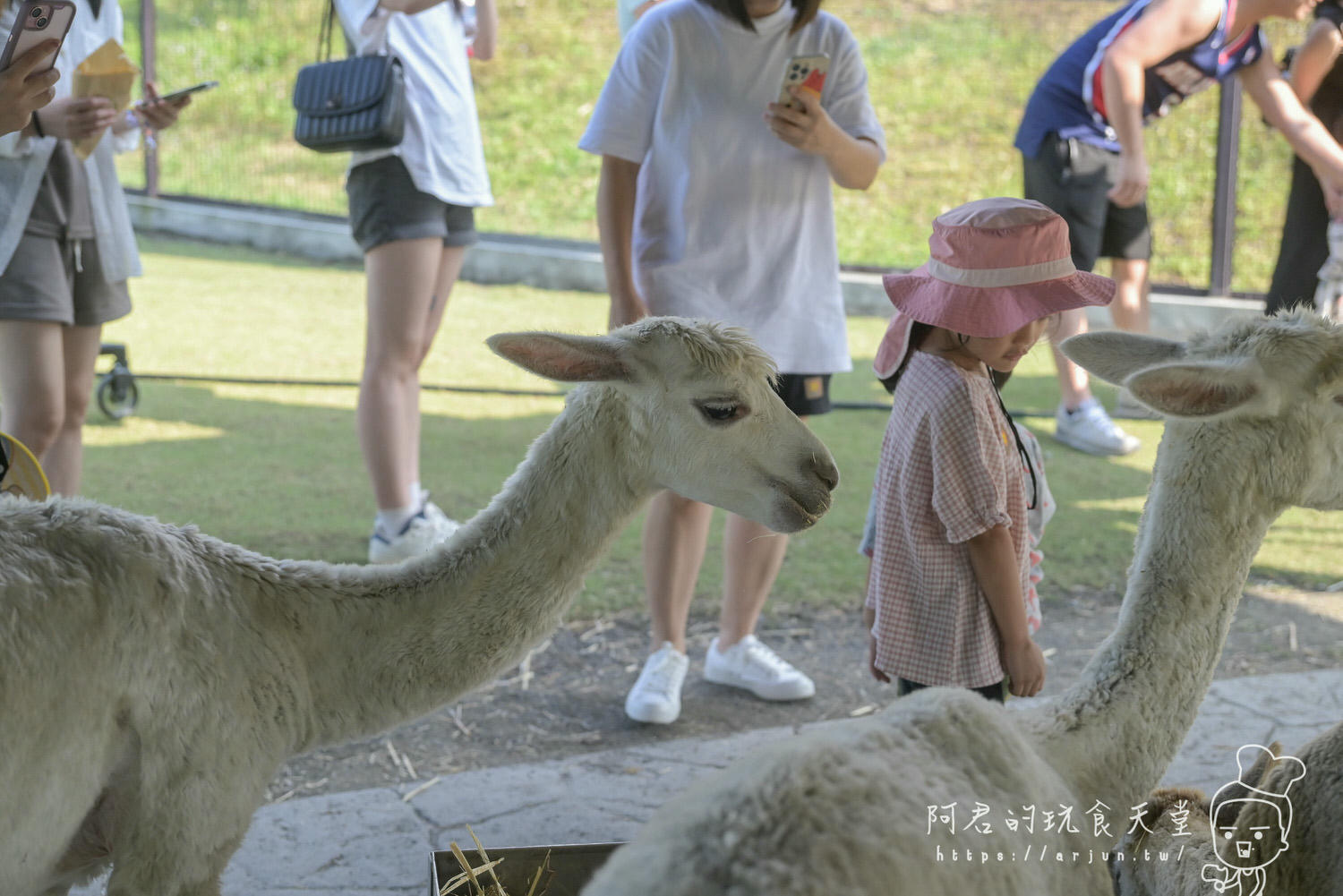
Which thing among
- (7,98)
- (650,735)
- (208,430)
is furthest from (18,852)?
(208,430)

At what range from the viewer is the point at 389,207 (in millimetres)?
4242

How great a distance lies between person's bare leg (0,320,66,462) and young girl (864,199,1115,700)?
219 cm

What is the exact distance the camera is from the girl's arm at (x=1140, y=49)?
4.72 meters

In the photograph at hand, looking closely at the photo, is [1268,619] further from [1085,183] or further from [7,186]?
[7,186]

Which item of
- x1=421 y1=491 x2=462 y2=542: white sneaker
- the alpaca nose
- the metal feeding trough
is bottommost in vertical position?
x1=421 y1=491 x2=462 y2=542: white sneaker

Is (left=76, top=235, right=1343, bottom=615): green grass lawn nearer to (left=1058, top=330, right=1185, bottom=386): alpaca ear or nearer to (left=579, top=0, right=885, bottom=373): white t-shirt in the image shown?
(left=579, top=0, right=885, bottom=373): white t-shirt

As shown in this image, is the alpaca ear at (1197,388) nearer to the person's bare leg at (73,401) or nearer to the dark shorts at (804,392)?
the dark shorts at (804,392)

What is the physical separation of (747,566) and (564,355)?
5.46ft

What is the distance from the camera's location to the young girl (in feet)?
7.68

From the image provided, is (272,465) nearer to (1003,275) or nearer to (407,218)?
(407,218)

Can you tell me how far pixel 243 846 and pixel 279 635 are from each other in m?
1.07

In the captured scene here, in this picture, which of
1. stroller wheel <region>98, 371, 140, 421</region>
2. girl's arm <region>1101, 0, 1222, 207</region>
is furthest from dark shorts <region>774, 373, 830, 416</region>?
stroller wheel <region>98, 371, 140, 421</region>

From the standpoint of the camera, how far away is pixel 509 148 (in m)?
12.7

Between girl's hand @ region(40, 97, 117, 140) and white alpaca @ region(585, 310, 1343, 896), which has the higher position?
girl's hand @ region(40, 97, 117, 140)
